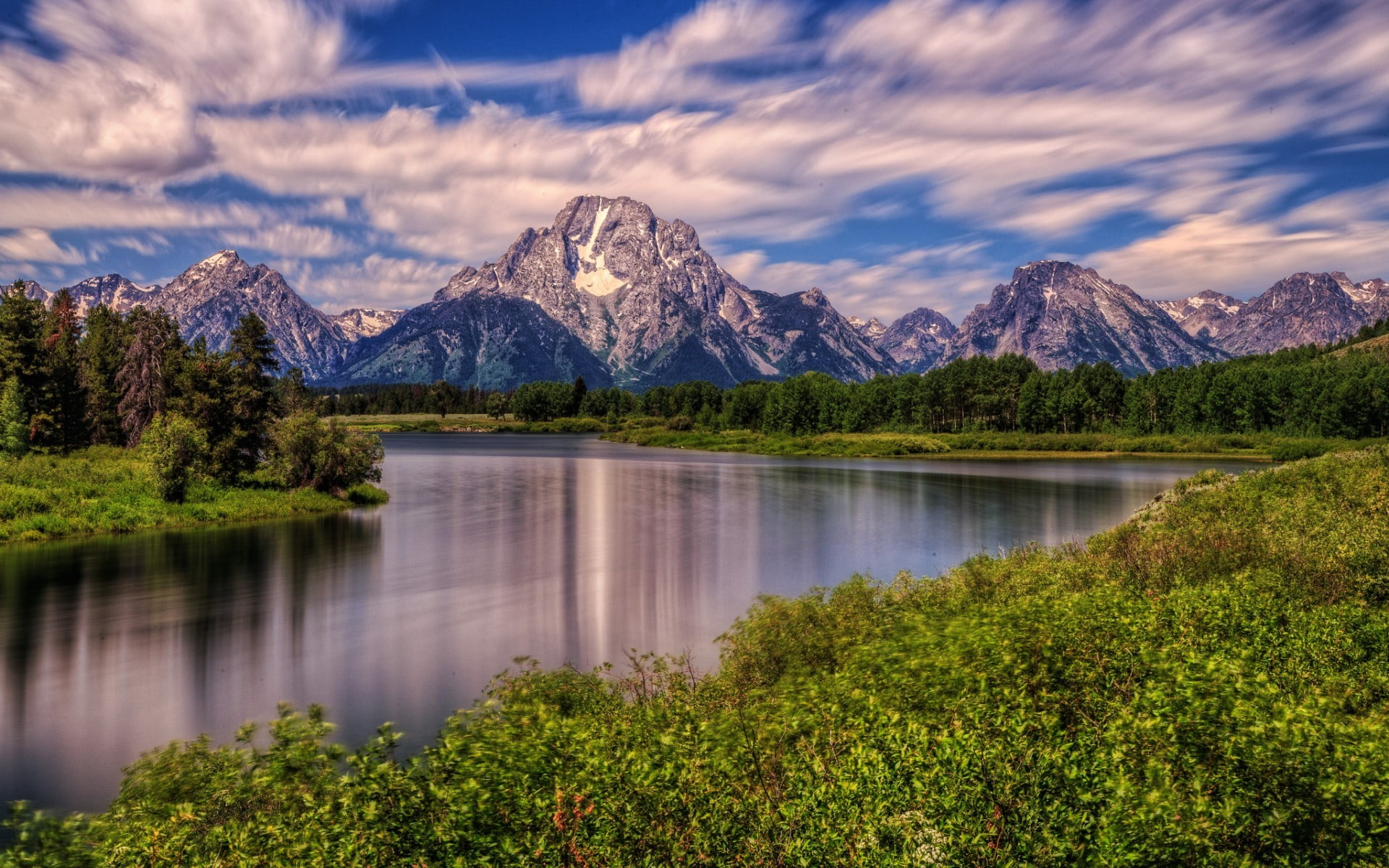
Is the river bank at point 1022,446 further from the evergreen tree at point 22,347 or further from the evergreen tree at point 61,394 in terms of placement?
the evergreen tree at point 22,347

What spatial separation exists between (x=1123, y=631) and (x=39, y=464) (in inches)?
3152

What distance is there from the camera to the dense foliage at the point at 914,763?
29.8 ft

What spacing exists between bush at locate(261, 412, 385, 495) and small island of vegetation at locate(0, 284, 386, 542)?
10 cm

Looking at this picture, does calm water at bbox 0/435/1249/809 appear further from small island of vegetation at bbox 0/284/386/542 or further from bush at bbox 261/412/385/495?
bush at bbox 261/412/385/495

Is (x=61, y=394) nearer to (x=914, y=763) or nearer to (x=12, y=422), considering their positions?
(x=12, y=422)

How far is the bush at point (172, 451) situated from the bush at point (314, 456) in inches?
289

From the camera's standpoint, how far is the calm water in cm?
2625

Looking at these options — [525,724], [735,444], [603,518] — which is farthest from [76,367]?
[735,444]

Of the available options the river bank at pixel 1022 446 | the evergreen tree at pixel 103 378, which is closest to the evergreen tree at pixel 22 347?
the evergreen tree at pixel 103 378

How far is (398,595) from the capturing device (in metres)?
42.9

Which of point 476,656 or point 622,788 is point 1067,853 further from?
point 476,656

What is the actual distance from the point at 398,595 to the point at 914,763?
38.0 m

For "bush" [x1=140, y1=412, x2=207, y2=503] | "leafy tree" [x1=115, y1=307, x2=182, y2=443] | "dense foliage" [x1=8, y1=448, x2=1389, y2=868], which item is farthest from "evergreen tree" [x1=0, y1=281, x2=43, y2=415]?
"dense foliage" [x1=8, y1=448, x2=1389, y2=868]

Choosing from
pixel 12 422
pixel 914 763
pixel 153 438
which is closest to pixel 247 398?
pixel 153 438
